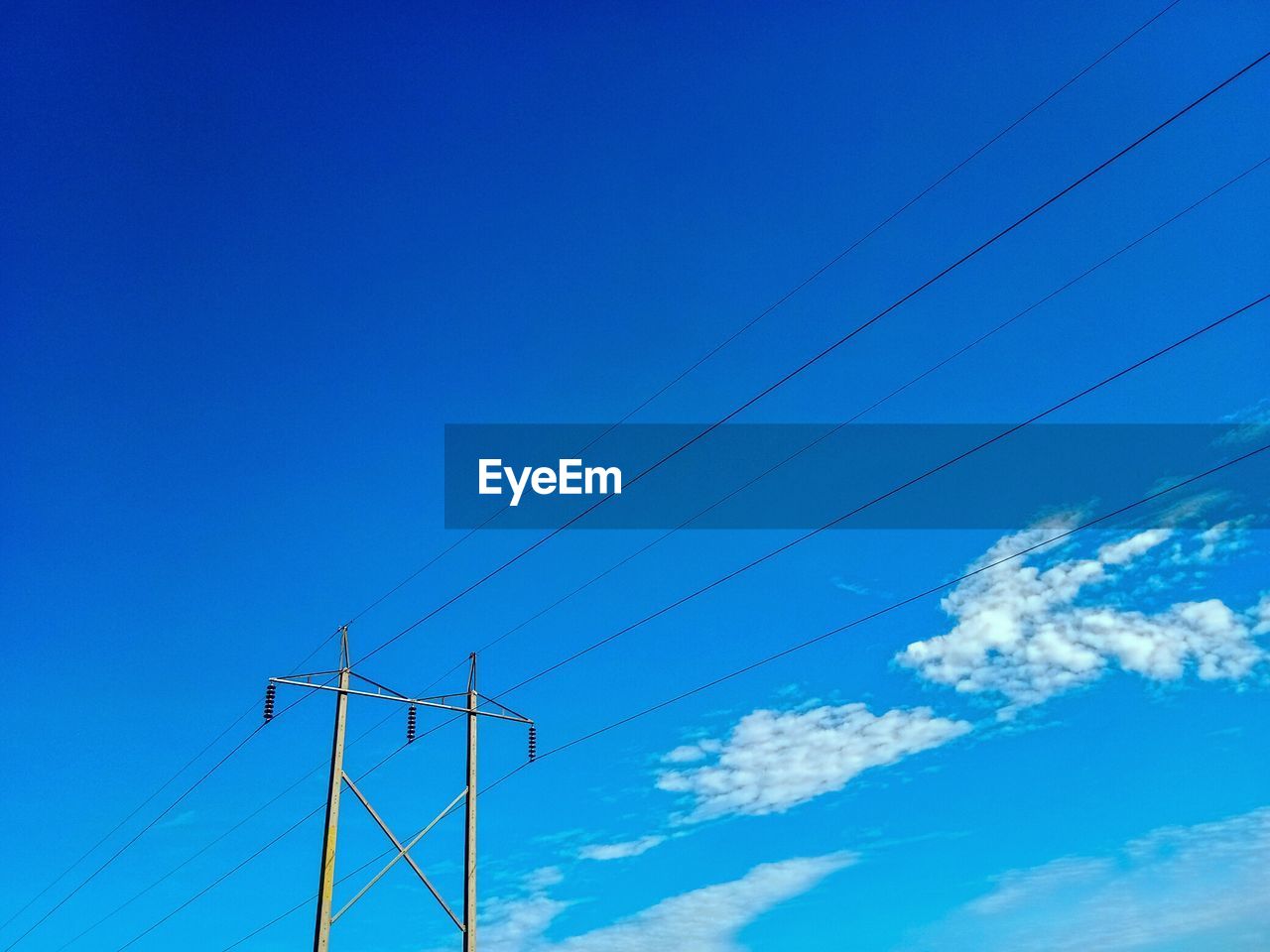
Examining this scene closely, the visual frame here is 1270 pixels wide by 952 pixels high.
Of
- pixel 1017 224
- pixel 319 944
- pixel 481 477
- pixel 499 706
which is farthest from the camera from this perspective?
pixel 499 706

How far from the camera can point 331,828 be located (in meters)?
22.3

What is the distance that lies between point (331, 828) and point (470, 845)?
3802mm

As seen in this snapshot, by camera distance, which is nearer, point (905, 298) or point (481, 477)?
point (905, 298)

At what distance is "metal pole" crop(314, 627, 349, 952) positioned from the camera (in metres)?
20.7

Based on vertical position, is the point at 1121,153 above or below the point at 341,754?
above

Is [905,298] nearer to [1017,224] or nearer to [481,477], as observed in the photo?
[1017,224]

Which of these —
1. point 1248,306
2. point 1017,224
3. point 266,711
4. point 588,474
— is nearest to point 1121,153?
point 1017,224

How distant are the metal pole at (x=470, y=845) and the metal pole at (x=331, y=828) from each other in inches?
141

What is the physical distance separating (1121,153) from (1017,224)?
1834mm

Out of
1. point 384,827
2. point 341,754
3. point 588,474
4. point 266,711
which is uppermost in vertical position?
point 588,474

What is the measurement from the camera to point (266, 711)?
990 inches

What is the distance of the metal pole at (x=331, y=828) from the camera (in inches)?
814

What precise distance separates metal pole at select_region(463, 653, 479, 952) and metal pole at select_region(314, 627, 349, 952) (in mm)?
3589

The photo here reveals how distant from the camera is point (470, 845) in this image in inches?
962
